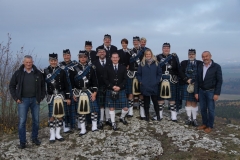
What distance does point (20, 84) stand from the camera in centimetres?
559

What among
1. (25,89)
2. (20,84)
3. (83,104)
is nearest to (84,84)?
(83,104)

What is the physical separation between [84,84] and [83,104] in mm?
557

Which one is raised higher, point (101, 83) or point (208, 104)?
point (101, 83)

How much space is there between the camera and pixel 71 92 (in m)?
6.48

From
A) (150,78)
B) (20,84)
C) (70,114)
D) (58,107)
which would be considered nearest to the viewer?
(20,84)

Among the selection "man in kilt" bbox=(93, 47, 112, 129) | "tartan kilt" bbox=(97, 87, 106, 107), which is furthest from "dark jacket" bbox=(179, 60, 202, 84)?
"tartan kilt" bbox=(97, 87, 106, 107)

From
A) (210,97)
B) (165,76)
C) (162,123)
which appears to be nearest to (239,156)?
(210,97)

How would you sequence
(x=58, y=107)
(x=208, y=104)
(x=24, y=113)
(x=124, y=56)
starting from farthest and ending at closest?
1. (x=124, y=56)
2. (x=208, y=104)
3. (x=58, y=107)
4. (x=24, y=113)

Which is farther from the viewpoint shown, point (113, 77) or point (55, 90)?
point (113, 77)

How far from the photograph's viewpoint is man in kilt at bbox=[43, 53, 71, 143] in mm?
6066

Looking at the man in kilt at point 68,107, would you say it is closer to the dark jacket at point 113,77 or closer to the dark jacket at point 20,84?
the dark jacket at point 20,84

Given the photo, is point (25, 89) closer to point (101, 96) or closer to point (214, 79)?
point (101, 96)

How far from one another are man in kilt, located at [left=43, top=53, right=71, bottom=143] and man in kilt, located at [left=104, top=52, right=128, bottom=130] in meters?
1.18

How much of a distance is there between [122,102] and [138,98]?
3.93 feet
